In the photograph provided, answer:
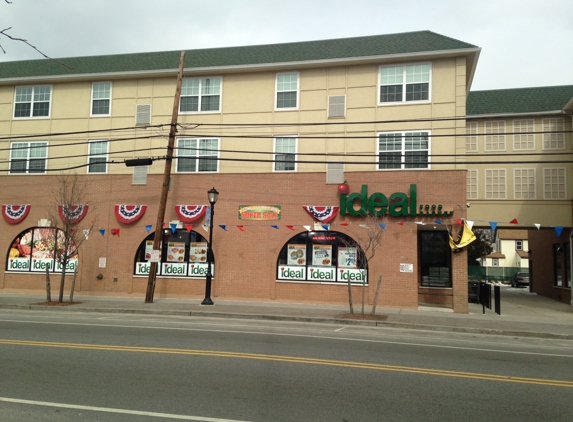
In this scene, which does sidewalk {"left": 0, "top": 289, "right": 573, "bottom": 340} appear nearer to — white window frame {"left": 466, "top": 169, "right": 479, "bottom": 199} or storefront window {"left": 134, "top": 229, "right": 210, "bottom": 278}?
storefront window {"left": 134, "top": 229, "right": 210, "bottom": 278}

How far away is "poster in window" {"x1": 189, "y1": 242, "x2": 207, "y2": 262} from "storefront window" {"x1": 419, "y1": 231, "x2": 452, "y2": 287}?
388 inches

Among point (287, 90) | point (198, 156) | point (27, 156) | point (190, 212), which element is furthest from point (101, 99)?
point (287, 90)

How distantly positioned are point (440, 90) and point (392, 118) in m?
2.17

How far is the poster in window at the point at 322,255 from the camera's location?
21.3 m

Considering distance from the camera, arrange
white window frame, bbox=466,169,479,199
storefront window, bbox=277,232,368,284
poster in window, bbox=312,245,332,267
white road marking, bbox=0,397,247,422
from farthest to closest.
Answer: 1. white window frame, bbox=466,169,479,199
2. poster in window, bbox=312,245,332,267
3. storefront window, bbox=277,232,368,284
4. white road marking, bbox=0,397,247,422

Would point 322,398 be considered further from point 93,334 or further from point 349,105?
point 349,105

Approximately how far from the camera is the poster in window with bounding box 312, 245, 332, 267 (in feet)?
69.9

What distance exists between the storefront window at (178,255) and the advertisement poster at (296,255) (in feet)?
11.3

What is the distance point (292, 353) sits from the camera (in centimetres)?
995

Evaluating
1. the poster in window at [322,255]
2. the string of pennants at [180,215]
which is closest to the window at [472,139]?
the string of pennants at [180,215]

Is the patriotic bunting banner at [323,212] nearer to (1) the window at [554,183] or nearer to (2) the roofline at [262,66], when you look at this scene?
(2) the roofline at [262,66]

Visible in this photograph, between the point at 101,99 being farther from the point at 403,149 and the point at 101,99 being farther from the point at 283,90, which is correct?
the point at 403,149

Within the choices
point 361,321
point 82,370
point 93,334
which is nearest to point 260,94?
point 361,321

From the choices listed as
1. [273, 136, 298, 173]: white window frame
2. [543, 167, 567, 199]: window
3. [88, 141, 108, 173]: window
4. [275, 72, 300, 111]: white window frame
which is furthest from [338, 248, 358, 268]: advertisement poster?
[88, 141, 108, 173]: window
